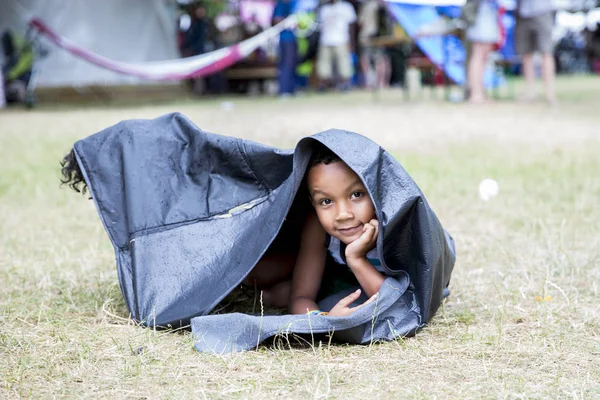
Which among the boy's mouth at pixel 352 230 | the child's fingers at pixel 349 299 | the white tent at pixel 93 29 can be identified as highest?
the white tent at pixel 93 29

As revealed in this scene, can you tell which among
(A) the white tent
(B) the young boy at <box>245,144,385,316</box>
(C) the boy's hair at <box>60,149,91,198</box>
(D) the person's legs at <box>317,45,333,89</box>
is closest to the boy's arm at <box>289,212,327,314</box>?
(B) the young boy at <box>245,144,385,316</box>

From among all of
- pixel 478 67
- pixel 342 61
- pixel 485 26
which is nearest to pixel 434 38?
pixel 342 61

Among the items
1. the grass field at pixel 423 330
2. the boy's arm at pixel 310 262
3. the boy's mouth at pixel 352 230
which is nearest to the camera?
the grass field at pixel 423 330

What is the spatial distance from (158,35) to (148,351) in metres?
10.9

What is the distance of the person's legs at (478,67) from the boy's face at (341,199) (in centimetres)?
643

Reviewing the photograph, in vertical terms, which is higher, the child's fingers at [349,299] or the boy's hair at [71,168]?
the boy's hair at [71,168]

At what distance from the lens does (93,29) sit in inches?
444

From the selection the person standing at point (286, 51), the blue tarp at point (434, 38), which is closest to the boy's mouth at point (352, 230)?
the blue tarp at point (434, 38)

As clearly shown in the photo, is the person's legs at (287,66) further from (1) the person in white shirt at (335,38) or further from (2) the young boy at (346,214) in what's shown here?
(2) the young boy at (346,214)

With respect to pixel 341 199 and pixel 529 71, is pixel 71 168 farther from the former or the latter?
pixel 529 71

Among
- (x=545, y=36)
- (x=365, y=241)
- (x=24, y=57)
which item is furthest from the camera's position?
(x=24, y=57)

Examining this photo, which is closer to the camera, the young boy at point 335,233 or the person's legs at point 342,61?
the young boy at point 335,233

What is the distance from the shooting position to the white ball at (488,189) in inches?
152

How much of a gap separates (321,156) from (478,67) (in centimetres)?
651
